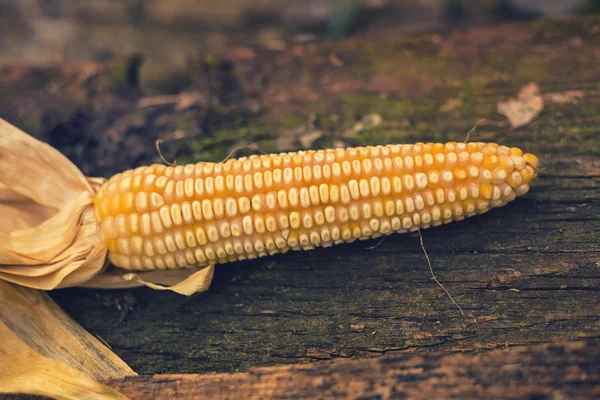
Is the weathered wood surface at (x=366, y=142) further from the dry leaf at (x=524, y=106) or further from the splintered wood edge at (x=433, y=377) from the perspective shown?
the splintered wood edge at (x=433, y=377)

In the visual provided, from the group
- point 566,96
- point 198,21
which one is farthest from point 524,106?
point 198,21

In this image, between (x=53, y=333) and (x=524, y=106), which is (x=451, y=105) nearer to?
(x=524, y=106)

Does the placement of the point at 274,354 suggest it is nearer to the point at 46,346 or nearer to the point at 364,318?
the point at 364,318

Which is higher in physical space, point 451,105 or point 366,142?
point 451,105

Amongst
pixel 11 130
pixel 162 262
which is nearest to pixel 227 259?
pixel 162 262

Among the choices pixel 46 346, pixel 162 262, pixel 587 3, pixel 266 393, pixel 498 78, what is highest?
pixel 587 3

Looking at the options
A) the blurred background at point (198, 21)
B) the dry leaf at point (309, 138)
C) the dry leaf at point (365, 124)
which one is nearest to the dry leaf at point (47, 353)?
the dry leaf at point (309, 138)

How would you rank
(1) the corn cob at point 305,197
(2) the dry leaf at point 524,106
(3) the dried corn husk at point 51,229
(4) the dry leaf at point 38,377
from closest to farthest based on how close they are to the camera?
(4) the dry leaf at point 38,377, (1) the corn cob at point 305,197, (3) the dried corn husk at point 51,229, (2) the dry leaf at point 524,106
